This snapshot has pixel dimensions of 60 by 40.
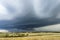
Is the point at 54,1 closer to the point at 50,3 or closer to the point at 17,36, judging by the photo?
the point at 50,3

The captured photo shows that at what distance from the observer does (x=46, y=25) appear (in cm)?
95

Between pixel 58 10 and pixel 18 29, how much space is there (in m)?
0.32

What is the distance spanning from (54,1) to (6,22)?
381 millimetres

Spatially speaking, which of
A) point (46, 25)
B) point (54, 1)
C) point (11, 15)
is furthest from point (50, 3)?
point (11, 15)

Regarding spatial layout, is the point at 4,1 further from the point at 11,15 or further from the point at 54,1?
the point at 54,1

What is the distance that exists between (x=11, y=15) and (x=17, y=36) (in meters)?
0.16

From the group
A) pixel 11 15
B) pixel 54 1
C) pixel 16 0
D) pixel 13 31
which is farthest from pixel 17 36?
pixel 54 1

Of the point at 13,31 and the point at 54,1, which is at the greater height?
the point at 54,1

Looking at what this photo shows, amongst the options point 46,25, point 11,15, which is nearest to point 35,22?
point 46,25

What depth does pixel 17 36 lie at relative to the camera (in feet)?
3.08

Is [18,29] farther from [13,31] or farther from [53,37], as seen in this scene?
[53,37]

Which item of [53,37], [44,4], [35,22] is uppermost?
[44,4]

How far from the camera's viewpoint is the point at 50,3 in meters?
0.97

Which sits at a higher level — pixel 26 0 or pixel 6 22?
pixel 26 0
